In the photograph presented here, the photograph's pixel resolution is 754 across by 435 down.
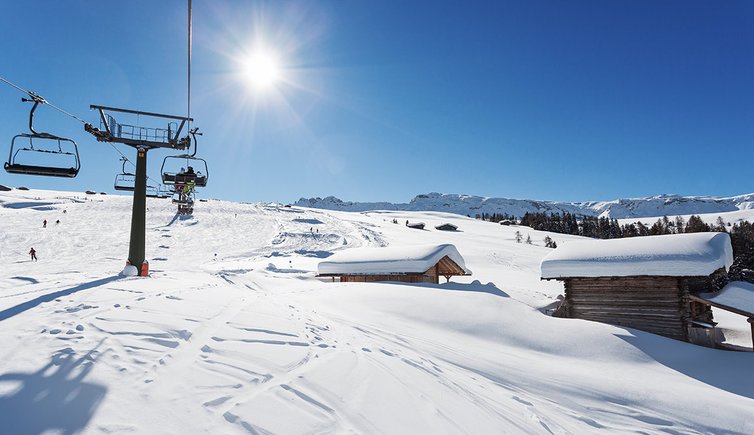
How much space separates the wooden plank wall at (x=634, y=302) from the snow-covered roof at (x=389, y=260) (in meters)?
7.28

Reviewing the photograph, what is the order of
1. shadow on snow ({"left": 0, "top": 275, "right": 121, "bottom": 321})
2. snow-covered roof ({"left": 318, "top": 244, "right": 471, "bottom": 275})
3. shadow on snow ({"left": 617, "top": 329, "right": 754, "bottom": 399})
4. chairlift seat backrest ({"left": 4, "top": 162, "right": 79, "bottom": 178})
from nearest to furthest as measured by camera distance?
shadow on snow ({"left": 0, "top": 275, "right": 121, "bottom": 321}), shadow on snow ({"left": 617, "top": 329, "right": 754, "bottom": 399}), chairlift seat backrest ({"left": 4, "top": 162, "right": 79, "bottom": 178}), snow-covered roof ({"left": 318, "top": 244, "right": 471, "bottom": 275})

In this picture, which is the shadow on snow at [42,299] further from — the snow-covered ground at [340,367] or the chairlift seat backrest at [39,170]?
the chairlift seat backrest at [39,170]

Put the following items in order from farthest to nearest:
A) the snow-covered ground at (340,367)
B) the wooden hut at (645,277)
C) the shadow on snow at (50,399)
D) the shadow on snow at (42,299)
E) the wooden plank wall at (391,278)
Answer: the wooden plank wall at (391,278)
the wooden hut at (645,277)
the shadow on snow at (42,299)
the snow-covered ground at (340,367)
the shadow on snow at (50,399)

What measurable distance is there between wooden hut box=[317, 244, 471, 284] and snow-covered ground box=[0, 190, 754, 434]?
4978 millimetres

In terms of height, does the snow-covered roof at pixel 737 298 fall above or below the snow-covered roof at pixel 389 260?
below

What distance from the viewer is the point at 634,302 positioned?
1493 cm

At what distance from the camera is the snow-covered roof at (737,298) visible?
13195mm

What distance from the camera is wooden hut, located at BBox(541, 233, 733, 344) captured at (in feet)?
45.3

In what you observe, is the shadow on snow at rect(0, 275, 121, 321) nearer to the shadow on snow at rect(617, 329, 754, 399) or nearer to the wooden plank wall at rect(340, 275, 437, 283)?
the wooden plank wall at rect(340, 275, 437, 283)

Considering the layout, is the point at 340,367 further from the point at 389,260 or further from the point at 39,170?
the point at 389,260

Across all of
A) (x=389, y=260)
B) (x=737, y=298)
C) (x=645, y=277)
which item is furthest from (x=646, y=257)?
(x=389, y=260)

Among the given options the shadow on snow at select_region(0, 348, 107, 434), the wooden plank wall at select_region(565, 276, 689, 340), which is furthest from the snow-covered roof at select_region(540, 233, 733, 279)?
the shadow on snow at select_region(0, 348, 107, 434)

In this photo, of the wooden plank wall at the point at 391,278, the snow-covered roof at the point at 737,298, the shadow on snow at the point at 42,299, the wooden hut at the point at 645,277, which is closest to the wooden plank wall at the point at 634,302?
the wooden hut at the point at 645,277

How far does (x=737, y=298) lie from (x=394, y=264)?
14616mm
